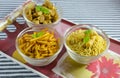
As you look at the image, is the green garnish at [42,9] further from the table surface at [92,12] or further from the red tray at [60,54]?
the table surface at [92,12]

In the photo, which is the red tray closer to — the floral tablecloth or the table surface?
the floral tablecloth

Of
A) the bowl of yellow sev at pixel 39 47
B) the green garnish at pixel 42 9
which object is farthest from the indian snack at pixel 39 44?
the green garnish at pixel 42 9

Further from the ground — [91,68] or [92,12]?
[92,12]

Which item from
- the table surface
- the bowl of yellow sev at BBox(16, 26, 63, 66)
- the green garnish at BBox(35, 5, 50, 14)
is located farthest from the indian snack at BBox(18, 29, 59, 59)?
the table surface

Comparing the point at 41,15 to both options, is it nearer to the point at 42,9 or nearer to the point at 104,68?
the point at 42,9

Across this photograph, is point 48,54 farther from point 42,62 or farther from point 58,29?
point 58,29

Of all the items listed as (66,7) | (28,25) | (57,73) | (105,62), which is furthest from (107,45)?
(66,7)

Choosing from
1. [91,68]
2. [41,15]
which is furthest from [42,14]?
[91,68]
